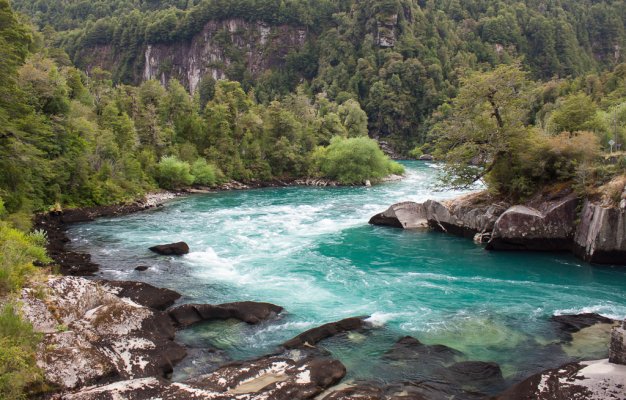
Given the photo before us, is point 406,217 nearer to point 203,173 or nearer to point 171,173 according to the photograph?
point 171,173

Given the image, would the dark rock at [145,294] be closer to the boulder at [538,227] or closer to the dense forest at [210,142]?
the dense forest at [210,142]

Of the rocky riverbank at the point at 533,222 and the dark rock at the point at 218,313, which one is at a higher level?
the rocky riverbank at the point at 533,222

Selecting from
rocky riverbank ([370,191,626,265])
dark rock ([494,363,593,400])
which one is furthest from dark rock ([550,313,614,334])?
rocky riverbank ([370,191,626,265])

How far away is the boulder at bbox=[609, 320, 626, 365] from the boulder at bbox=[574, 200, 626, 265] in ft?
47.5

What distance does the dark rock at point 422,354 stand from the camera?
49.8 ft

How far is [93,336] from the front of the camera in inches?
592

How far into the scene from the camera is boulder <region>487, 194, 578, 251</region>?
98.2ft

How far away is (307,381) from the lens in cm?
1334

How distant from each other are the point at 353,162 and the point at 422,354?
2389 inches

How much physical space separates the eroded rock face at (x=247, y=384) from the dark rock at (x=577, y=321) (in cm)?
939

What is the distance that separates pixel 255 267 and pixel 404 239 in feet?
41.7

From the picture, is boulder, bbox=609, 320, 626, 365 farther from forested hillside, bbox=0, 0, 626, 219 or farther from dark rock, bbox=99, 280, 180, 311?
forested hillside, bbox=0, 0, 626, 219

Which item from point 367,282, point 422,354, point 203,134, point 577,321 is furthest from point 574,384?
point 203,134

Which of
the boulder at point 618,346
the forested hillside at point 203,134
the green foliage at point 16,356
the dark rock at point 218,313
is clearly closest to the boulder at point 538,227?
the forested hillside at point 203,134
